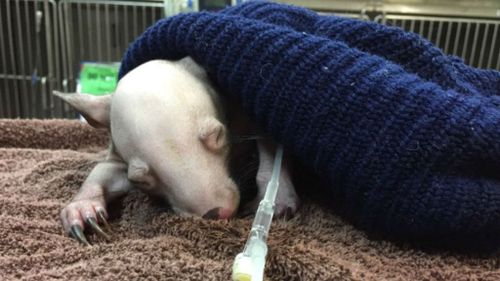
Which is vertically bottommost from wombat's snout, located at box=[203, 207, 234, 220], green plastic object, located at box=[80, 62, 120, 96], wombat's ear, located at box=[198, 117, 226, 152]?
green plastic object, located at box=[80, 62, 120, 96]

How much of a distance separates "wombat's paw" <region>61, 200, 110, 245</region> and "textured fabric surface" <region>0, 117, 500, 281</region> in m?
0.01

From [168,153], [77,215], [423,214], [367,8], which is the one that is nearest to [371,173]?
[423,214]

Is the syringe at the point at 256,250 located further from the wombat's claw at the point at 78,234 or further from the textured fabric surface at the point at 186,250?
the wombat's claw at the point at 78,234

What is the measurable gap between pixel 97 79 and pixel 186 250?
1150mm

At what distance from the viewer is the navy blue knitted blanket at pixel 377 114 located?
2.31 feet

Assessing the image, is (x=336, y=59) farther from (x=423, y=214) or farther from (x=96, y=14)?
(x=96, y=14)

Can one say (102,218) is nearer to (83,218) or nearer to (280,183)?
(83,218)

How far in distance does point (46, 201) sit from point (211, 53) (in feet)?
1.18

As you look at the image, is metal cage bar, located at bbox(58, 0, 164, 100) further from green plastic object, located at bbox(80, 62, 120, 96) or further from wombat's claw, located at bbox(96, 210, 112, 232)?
wombat's claw, located at bbox(96, 210, 112, 232)

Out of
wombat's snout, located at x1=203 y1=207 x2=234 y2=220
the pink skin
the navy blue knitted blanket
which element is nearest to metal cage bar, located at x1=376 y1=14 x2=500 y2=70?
the navy blue knitted blanket

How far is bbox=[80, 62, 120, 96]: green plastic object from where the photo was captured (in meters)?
1.76

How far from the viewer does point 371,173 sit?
750 mm

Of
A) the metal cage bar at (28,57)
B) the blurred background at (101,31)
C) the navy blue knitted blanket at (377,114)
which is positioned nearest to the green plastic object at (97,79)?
the blurred background at (101,31)

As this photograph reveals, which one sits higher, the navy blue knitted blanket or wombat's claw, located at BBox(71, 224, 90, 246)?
the navy blue knitted blanket
